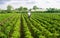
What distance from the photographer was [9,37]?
41.5 ft

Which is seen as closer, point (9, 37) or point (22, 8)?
point (9, 37)

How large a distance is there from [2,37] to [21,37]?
1.45 meters

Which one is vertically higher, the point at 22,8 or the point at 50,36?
the point at 50,36

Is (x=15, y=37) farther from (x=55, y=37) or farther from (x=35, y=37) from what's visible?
(x=55, y=37)

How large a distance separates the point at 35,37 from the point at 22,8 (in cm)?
13672

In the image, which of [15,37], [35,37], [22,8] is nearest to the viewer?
[15,37]

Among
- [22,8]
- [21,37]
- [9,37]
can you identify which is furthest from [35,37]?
[22,8]

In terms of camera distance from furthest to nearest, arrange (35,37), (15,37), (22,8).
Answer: (22,8) < (35,37) < (15,37)

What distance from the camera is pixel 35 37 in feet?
41.5

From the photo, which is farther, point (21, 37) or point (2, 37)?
point (21, 37)

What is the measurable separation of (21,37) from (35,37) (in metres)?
0.97

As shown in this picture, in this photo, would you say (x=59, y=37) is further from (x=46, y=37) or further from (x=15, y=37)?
(x=15, y=37)

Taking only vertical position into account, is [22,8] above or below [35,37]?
below

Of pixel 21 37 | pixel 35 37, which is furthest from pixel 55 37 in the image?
pixel 21 37
